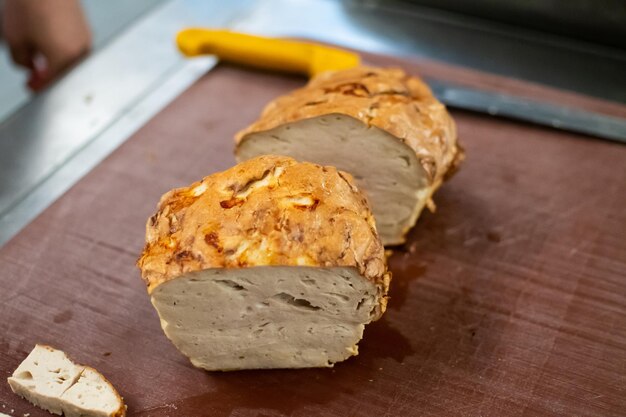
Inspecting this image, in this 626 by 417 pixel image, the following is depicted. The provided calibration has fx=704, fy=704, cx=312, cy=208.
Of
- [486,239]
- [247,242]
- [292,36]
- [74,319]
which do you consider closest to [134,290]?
[74,319]

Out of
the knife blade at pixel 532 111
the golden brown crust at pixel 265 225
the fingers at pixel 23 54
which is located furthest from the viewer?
the fingers at pixel 23 54

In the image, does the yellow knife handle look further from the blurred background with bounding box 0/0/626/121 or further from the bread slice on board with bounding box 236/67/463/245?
the bread slice on board with bounding box 236/67/463/245

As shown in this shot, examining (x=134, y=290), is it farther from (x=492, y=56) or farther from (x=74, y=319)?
(x=492, y=56)

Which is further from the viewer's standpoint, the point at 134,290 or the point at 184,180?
the point at 184,180

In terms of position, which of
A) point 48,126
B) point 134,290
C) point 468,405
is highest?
point 48,126

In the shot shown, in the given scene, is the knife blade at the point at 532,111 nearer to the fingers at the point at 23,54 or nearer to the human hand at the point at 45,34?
the human hand at the point at 45,34

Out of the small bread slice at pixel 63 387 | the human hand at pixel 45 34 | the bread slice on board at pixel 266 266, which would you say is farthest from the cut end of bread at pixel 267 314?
the human hand at pixel 45 34

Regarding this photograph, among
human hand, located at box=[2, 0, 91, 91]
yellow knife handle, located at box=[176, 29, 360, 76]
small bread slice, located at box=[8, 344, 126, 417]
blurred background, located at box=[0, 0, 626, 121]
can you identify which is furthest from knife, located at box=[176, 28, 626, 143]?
small bread slice, located at box=[8, 344, 126, 417]

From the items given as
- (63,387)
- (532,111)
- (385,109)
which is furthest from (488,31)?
(63,387)
